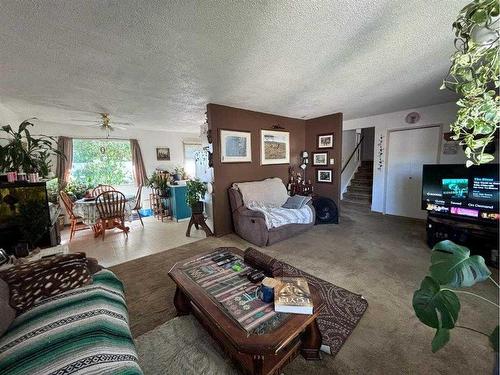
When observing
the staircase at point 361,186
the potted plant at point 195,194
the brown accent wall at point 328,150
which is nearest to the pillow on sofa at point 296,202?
the brown accent wall at point 328,150

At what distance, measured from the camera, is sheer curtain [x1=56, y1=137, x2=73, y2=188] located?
15.5ft

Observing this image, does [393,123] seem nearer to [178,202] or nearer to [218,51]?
[218,51]

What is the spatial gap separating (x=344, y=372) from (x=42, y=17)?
3033mm

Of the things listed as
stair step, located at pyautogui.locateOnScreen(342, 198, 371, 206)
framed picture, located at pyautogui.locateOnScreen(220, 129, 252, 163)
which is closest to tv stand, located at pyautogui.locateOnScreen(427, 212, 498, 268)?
stair step, located at pyautogui.locateOnScreen(342, 198, 371, 206)

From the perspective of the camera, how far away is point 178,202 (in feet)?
16.0

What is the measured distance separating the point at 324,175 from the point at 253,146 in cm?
191

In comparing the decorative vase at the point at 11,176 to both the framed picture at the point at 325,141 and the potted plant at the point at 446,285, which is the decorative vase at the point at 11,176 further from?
the framed picture at the point at 325,141

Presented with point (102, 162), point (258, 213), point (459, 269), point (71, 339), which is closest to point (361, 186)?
point (258, 213)

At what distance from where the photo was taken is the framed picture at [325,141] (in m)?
4.65

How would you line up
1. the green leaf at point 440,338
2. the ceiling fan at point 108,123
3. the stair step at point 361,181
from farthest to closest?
1. the stair step at point 361,181
2. the ceiling fan at point 108,123
3. the green leaf at point 440,338

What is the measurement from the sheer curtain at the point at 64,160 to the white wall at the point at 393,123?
269 inches

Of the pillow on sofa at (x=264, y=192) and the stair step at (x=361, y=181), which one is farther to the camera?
the stair step at (x=361, y=181)

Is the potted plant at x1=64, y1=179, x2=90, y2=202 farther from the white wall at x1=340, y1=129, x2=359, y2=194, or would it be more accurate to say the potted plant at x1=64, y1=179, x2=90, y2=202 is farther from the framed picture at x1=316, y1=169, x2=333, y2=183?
the white wall at x1=340, y1=129, x2=359, y2=194

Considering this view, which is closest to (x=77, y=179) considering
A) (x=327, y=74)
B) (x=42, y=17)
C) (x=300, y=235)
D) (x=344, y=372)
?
(x=42, y=17)
